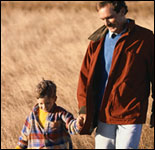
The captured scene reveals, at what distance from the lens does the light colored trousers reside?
167 inches

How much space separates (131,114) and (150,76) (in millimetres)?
418

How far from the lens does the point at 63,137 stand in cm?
460

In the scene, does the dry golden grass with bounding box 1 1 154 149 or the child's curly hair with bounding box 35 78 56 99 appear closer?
the child's curly hair with bounding box 35 78 56 99

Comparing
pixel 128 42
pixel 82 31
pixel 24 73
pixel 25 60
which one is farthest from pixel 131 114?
pixel 82 31

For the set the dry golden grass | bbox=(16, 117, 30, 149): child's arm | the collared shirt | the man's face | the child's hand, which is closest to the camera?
the man's face

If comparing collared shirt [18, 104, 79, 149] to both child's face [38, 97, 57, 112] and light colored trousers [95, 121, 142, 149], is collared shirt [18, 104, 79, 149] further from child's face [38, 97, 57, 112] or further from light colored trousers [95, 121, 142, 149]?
light colored trousers [95, 121, 142, 149]

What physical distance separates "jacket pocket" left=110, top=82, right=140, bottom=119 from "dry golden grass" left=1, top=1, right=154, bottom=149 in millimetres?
2364

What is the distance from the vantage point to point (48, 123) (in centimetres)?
456

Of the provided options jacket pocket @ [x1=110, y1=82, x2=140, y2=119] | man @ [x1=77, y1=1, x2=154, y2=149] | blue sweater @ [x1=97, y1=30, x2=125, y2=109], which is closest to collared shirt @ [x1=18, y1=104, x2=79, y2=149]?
man @ [x1=77, y1=1, x2=154, y2=149]

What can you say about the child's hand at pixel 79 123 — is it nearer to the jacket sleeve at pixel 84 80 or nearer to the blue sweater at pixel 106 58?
the jacket sleeve at pixel 84 80

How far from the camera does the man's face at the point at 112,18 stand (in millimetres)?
4150

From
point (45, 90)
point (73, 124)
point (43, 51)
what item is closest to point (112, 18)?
point (45, 90)

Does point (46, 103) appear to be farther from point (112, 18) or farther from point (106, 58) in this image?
point (112, 18)

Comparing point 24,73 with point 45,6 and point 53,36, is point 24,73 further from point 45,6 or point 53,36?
point 45,6
